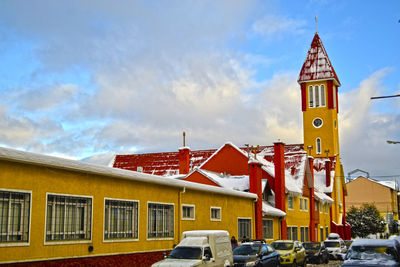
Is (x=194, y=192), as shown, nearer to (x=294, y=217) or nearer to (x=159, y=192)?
(x=159, y=192)

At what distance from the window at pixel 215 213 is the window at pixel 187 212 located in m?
Answer: 2.29

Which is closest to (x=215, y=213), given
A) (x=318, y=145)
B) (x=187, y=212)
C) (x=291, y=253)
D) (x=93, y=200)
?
(x=187, y=212)

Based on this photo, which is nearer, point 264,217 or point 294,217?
point 264,217

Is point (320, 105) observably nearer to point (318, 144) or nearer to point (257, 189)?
point (318, 144)

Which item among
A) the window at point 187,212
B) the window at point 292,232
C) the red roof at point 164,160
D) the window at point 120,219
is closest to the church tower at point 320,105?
the red roof at point 164,160

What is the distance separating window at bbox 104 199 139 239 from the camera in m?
19.5

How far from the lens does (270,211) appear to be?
3497 cm

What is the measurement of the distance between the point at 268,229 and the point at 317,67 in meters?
36.5

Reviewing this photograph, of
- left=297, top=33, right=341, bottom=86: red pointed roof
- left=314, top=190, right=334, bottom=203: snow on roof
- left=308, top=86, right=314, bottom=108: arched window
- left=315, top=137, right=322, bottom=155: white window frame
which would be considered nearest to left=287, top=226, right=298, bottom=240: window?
left=314, top=190, right=334, bottom=203: snow on roof

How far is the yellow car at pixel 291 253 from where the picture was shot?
24.1 m

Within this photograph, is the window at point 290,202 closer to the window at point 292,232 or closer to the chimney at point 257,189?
the window at point 292,232

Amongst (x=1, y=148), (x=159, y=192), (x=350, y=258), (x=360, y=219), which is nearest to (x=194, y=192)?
(x=159, y=192)

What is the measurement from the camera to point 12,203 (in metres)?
15.4

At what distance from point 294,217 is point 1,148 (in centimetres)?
3109
